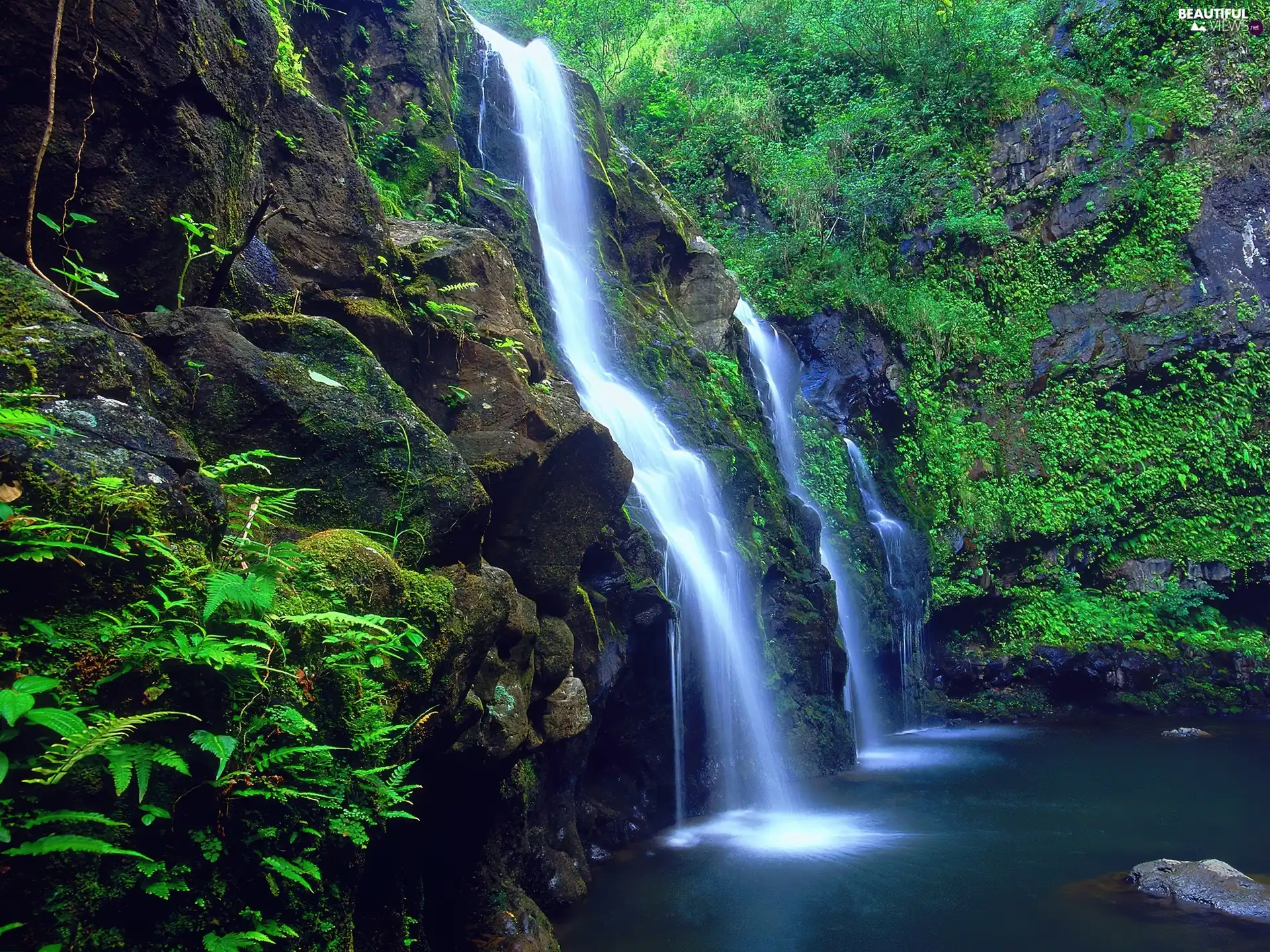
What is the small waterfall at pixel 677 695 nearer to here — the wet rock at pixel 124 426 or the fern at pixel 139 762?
the wet rock at pixel 124 426

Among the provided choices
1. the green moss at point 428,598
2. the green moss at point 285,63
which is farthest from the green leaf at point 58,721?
the green moss at point 285,63

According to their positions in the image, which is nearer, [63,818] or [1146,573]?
[63,818]

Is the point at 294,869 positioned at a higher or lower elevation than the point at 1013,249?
lower

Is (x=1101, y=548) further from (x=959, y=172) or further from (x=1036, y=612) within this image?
(x=959, y=172)

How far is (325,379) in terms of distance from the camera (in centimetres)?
421

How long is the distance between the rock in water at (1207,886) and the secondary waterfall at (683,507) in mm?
3793

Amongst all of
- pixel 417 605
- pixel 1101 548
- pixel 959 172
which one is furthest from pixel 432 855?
pixel 959 172

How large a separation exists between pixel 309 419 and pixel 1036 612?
49.3 feet

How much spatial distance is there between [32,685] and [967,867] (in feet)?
24.6

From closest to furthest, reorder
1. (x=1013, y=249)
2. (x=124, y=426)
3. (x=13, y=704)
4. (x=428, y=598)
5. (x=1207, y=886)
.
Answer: (x=13, y=704) → (x=124, y=426) → (x=428, y=598) → (x=1207, y=886) → (x=1013, y=249)

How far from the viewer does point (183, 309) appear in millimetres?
3881

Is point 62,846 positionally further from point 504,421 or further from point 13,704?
point 504,421

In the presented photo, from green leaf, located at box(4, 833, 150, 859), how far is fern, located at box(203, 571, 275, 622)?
62cm

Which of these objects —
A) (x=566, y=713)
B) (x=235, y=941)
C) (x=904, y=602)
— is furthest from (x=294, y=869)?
(x=904, y=602)
